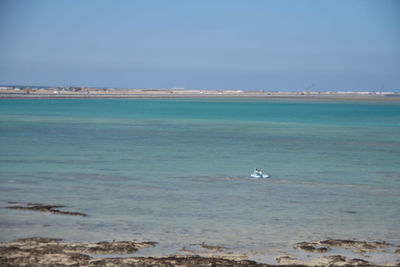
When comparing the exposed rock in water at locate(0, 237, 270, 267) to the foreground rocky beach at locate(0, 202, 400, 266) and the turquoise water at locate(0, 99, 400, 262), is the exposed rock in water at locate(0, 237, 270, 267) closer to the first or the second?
the foreground rocky beach at locate(0, 202, 400, 266)

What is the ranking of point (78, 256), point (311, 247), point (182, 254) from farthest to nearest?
point (311, 247), point (182, 254), point (78, 256)

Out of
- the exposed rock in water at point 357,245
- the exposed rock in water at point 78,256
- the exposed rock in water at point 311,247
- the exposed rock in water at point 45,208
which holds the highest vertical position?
the exposed rock in water at point 45,208

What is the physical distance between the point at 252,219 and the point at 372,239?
323cm

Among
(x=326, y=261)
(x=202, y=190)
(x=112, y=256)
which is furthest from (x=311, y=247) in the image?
(x=202, y=190)

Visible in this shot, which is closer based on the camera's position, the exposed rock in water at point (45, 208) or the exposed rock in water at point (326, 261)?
the exposed rock in water at point (326, 261)

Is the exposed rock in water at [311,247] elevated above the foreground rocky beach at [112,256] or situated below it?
above

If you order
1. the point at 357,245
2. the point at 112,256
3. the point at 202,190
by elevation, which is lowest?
the point at 112,256

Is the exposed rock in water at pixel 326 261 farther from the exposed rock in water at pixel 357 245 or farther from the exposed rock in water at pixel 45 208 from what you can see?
the exposed rock in water at pixel 45 208

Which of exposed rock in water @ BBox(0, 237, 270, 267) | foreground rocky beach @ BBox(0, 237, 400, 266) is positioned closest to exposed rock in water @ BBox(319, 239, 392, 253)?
foreground rocky beach @ BBox(0, 237, 400, 266)

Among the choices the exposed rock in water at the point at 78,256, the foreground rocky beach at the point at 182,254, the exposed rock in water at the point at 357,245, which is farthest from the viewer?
the exposed rock in water at the point at 357,245

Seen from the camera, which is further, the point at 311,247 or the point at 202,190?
the point at 202,190

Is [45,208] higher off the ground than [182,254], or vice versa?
→ [45,208]

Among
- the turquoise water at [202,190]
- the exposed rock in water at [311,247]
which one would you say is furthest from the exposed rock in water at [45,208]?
the exposed rock in water at [311,247]

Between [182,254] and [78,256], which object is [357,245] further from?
[78,256]
